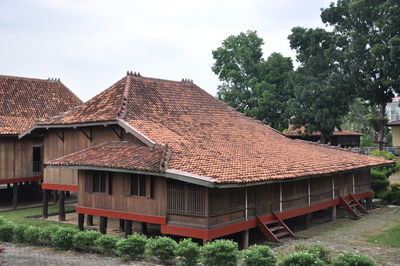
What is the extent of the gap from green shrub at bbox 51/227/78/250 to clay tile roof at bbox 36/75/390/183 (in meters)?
3.84

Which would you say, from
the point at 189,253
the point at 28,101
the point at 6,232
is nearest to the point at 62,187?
the point at 6,232

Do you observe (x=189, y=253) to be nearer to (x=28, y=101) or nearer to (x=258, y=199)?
(x=258, y=199)

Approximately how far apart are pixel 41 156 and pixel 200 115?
490 inches

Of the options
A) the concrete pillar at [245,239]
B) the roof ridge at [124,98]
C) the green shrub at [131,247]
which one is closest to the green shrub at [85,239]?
the green shrub at [131,247]

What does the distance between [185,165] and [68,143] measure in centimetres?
986

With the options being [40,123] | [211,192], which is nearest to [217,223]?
[211,192]

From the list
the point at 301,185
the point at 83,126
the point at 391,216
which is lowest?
the point at 391,216

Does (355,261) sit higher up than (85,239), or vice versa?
(355,261)

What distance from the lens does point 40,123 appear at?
23.8 meters

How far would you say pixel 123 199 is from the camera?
729 inches

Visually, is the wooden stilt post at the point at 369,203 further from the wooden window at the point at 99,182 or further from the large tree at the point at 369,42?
the wooden window at the point at 99,182

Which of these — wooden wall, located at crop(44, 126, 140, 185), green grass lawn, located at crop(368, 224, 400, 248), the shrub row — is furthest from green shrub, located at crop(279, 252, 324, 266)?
wooden wall, located at crop(44, 126, 140, 185)

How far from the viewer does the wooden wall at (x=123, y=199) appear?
17188 millimetres

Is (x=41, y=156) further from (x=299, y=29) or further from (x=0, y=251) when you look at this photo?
(x=299, y=29)
